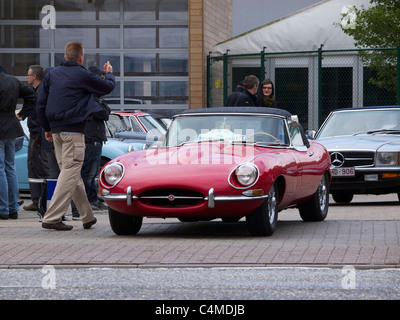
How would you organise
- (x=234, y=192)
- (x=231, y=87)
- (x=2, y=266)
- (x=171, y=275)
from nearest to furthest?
(x=171, y=275) → (x=2, y=266) → (x=234, y=192) → (x=231, y=87)

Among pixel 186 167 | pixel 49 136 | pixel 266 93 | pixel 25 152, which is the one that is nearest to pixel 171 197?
pixel 186 167

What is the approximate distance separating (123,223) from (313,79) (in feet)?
48.1

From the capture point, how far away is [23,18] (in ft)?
→ 82.6

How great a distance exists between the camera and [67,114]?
9.88 meters

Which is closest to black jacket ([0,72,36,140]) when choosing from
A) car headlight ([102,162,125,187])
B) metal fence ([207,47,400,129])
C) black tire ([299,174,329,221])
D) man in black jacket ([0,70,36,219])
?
man in black jacket ([0,70,36,219])

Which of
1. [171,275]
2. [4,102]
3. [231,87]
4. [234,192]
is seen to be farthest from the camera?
[231,87]

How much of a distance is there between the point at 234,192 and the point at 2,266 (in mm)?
2345

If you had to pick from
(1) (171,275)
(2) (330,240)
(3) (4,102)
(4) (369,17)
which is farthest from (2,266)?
(4) (369,17)

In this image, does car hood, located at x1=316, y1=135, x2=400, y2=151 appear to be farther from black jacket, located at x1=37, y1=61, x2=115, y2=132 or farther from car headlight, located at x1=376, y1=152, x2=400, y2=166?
black jacket, located at x1=37, y1=61, x2=115, y2=132

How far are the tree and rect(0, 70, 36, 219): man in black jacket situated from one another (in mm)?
12143

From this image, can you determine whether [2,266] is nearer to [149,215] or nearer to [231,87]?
[149,215]

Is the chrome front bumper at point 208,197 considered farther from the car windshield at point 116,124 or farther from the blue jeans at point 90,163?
the car windshield at point 116,124

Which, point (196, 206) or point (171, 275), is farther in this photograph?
point (196, 206)

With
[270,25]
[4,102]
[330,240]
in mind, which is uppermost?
[270,25]
